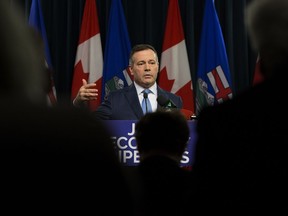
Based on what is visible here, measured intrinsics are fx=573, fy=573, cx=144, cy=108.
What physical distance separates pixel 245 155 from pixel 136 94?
382 cm

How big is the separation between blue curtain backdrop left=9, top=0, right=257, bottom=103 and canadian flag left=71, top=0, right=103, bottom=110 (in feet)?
0.56

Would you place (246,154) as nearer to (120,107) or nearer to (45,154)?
(45,154)

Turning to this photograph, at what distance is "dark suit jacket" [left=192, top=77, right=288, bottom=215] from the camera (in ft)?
4.71

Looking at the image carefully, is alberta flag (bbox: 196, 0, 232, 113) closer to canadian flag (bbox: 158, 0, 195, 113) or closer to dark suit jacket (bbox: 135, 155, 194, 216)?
canadian flag (bbox: 158, 0, 195, 113)

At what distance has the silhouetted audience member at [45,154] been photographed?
0.80m

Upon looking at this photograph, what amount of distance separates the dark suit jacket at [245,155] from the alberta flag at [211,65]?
565 cm

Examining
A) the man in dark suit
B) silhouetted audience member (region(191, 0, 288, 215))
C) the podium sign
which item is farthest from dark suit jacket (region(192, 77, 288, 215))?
the man in dark suit

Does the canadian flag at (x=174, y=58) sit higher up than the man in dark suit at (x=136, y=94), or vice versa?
the canadian flag at (x=174, y=58)

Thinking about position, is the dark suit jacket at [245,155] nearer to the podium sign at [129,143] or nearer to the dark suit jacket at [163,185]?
the dark suit jacket at [163,185]

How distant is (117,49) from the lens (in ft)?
24.1

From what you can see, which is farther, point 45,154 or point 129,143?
point 129,143

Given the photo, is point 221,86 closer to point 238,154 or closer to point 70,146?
point 238,154

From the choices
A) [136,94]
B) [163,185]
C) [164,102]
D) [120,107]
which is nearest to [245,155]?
[163,185]

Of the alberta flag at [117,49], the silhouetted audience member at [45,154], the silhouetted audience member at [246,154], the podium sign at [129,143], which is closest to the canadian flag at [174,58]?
the alberta flag at [117,49]
